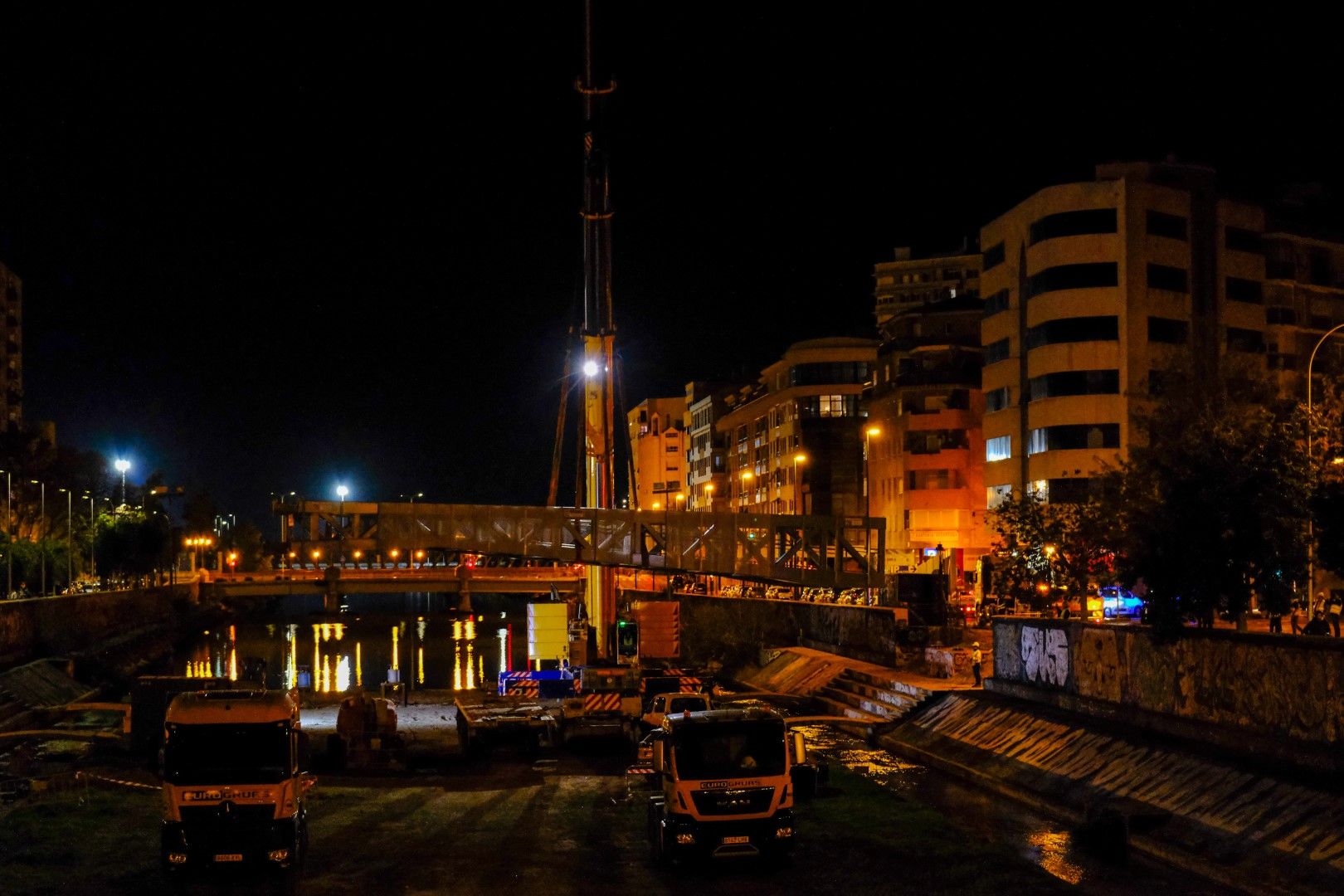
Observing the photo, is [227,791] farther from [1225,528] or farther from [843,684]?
[843,684]

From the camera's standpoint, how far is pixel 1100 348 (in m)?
70.3

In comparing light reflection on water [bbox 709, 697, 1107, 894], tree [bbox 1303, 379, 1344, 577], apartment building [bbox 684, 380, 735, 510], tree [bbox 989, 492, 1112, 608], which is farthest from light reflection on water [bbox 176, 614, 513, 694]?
tree [bbox 1303, 379, 1344, 577]

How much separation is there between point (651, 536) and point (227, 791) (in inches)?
1294

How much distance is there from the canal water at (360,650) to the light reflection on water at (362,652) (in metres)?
0.07

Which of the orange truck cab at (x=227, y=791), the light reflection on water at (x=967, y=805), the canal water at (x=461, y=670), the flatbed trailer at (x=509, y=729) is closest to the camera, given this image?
the orange truck cab at (x=227, y=791)

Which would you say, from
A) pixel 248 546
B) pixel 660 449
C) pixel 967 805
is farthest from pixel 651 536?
pixel 248 546

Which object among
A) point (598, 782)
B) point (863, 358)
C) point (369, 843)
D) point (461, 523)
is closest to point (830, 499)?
point (863, 358)

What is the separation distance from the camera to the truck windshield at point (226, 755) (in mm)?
19734

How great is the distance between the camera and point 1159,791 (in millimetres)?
24922

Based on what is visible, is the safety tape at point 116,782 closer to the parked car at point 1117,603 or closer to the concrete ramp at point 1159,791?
the concrete ramp at point 1159,791

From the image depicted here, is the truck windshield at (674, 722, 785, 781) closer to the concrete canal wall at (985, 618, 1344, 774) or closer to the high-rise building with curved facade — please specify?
the concrete canal wall at (985, 618, 1344, 774)

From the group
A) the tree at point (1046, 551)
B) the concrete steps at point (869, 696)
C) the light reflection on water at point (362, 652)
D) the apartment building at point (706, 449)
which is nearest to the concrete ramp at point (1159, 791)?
the concrete steps at point (869, 696)

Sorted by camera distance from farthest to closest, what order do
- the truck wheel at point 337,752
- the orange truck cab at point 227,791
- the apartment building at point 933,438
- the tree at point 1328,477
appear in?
Answer: the apartment building at point 933,438 → the truck wheel at point 337,752 → the tree at point 1328,477 → the orange truck cab at point 227,791

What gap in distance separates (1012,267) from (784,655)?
27.6 meters
